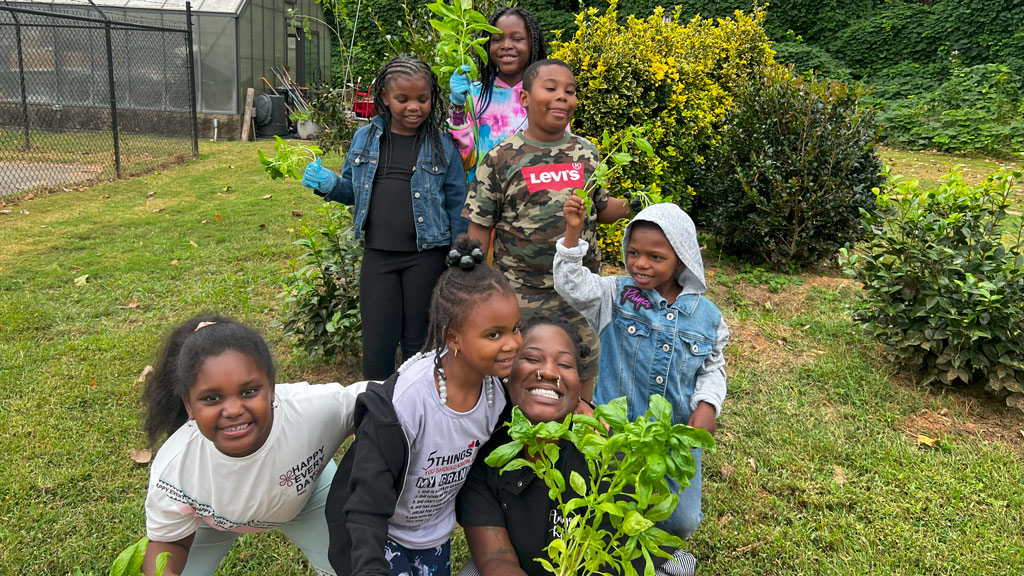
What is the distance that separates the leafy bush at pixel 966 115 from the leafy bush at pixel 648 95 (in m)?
8.27

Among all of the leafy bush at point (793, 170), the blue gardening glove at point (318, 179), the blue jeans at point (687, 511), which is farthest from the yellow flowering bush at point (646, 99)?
the blue jeans at point (687, 511)

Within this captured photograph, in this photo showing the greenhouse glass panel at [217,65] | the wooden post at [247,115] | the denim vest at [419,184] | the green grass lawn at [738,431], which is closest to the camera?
the green grass lawn at [738,431]

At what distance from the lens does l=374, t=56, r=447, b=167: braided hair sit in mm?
2918

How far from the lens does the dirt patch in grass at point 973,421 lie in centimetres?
356

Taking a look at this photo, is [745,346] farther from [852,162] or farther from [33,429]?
[33,429]

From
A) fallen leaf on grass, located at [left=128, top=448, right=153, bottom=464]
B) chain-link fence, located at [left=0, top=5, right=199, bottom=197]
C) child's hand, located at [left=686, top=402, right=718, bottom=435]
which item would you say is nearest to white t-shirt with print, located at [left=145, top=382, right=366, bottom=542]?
child's hand, located at [left=686, top=402, right=718, bottom=435]

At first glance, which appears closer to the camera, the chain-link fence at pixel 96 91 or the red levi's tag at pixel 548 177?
the red levi's tag at pixel 548 177

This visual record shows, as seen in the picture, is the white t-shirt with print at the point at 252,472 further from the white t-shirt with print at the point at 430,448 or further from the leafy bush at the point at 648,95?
the leafy bush at the point at 648,95

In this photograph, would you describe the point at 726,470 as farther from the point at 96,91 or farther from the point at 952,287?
the point at 96,91

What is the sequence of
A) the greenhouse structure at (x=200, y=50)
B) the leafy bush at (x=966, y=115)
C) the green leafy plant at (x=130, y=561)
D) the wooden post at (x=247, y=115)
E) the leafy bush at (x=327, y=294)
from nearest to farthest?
the green leafy plant at (x=130, y=561) < the leafy bush at (x=327, y=294) < the leafy bush at (x=966, y=115) < the greenhouse structure at (x=200, y=50) < the wooden post at (x=247, y=115)

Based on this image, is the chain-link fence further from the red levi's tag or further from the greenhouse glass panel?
the red levi's tag

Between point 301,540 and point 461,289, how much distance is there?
105 cm

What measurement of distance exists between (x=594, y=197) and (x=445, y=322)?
122 cm

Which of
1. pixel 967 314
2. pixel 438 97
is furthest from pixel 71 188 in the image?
pixel 967 314
